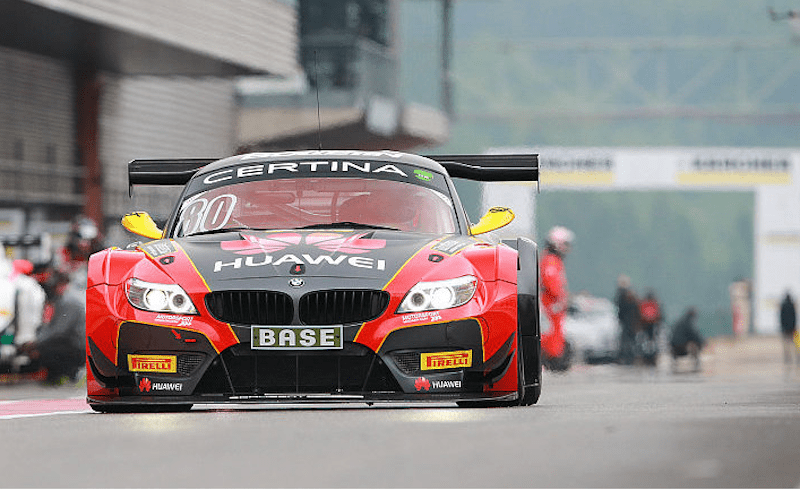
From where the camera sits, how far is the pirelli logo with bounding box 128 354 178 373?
26.4ft

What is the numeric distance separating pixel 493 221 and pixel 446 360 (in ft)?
5.57

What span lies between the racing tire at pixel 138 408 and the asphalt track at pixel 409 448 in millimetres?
103

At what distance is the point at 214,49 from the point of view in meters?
26.5

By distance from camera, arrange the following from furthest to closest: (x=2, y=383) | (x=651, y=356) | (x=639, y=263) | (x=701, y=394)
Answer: (x=639, y=263), (x=651, y=356), (x=2, y=383), (x=701, y=394)

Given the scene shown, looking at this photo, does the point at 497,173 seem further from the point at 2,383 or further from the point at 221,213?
the point at 2,383

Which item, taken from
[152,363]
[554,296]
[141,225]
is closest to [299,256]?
[152,363]

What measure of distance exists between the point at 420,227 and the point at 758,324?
3812 centimetres

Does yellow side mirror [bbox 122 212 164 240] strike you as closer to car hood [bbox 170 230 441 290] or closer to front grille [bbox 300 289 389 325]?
car hood [bbox 170 230 441 290]

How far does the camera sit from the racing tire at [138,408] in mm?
8438

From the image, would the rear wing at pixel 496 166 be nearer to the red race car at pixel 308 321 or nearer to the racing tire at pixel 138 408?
the red race car at pixel 308 321

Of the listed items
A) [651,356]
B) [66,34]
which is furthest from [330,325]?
[651,356]

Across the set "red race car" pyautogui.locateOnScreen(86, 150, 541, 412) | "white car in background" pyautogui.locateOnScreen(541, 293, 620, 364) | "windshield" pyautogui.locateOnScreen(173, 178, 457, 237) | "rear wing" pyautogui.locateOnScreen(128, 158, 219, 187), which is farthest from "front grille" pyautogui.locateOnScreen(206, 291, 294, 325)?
"white car in background" pyautogui.locateOnScreen(541, 293, 620, 364)

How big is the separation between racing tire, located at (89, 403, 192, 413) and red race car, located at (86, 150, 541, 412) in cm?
2

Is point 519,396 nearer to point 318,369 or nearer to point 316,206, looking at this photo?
point 318,369
